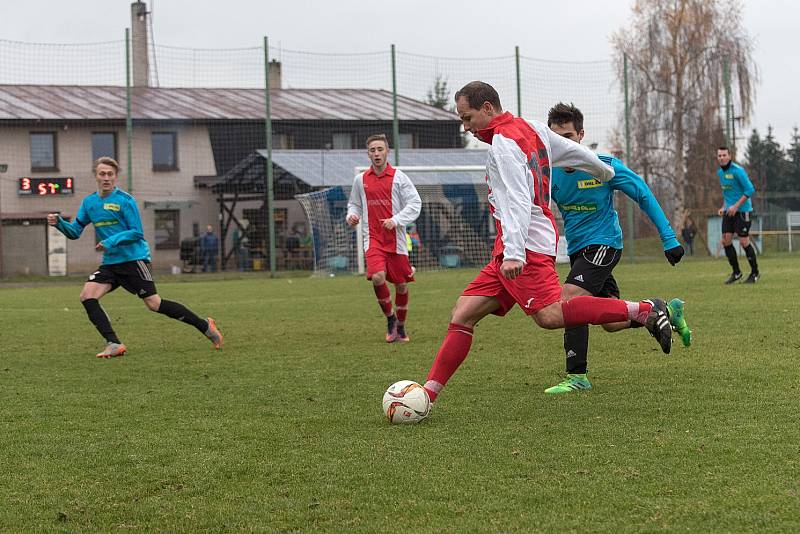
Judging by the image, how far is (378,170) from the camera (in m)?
10.6

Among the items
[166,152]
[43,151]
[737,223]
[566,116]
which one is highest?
[43,151]

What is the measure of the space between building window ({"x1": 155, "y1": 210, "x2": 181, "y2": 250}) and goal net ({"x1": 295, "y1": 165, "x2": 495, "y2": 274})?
8394 millimetres

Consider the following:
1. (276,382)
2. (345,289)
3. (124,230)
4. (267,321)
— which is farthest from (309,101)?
(276,382)

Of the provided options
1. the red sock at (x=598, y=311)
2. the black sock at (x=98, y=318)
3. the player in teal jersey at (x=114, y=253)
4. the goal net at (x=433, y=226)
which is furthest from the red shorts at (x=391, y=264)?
the goal net at (x=433, y=226)

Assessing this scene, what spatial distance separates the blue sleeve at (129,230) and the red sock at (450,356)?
180 inches

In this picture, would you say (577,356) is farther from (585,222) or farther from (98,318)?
(98,318)

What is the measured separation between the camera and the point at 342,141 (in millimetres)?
38000

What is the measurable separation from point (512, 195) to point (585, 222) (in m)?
1.55

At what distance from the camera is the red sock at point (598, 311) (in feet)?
19.1

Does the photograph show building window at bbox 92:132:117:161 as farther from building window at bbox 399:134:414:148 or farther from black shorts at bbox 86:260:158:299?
black shorts at bbox 86:260:158:299

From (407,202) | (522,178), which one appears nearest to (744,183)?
(407,202)

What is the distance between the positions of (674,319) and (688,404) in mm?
735

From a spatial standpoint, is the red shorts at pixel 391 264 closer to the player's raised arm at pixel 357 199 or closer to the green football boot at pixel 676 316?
the player's raised arm at pixel 357 199

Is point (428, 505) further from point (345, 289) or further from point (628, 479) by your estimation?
point (345, 289)
